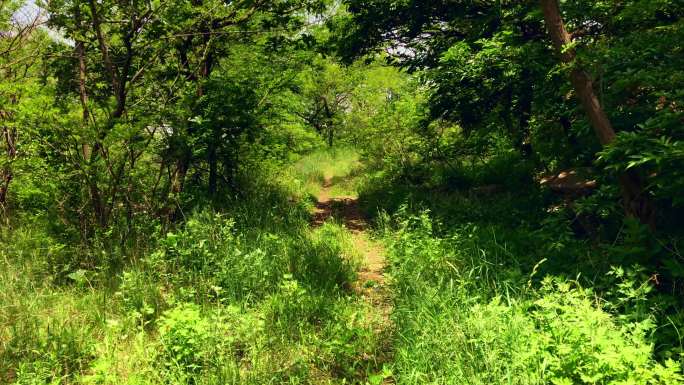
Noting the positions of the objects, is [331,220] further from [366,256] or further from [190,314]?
[190,314]

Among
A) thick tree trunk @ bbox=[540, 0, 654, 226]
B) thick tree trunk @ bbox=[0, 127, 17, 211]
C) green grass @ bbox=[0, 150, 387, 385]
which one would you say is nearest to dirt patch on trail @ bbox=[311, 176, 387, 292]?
green grass @ bbox=[0, 150, 387, 385]

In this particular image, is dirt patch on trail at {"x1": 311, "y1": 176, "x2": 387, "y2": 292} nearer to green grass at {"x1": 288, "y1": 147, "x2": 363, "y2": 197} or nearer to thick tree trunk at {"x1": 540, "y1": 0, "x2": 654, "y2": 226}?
green grass at {"x1": 288, "y1": 147, "x2": 363, "y2": 197}

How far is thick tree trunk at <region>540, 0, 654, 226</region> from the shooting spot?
12.7 ft

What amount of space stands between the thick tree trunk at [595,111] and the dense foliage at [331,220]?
2 cm

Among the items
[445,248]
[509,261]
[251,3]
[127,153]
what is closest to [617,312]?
[509,261]

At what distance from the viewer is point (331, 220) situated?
8.09 meters

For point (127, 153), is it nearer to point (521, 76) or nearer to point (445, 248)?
point (445, 248)

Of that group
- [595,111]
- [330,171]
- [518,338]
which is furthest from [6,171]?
[330,171]

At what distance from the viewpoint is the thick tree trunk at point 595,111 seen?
3.87 m

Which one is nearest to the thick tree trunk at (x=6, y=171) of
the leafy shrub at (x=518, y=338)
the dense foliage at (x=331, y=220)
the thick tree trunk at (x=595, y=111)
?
the dense foliage at (x=331, y=220)

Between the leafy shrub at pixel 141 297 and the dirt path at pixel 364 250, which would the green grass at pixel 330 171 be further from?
the leafy shrub at pixel 141 297

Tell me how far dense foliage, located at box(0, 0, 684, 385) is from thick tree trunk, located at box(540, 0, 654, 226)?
0.02 meters

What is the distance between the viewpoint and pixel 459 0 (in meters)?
8.27

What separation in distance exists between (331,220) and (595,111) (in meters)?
5.11
